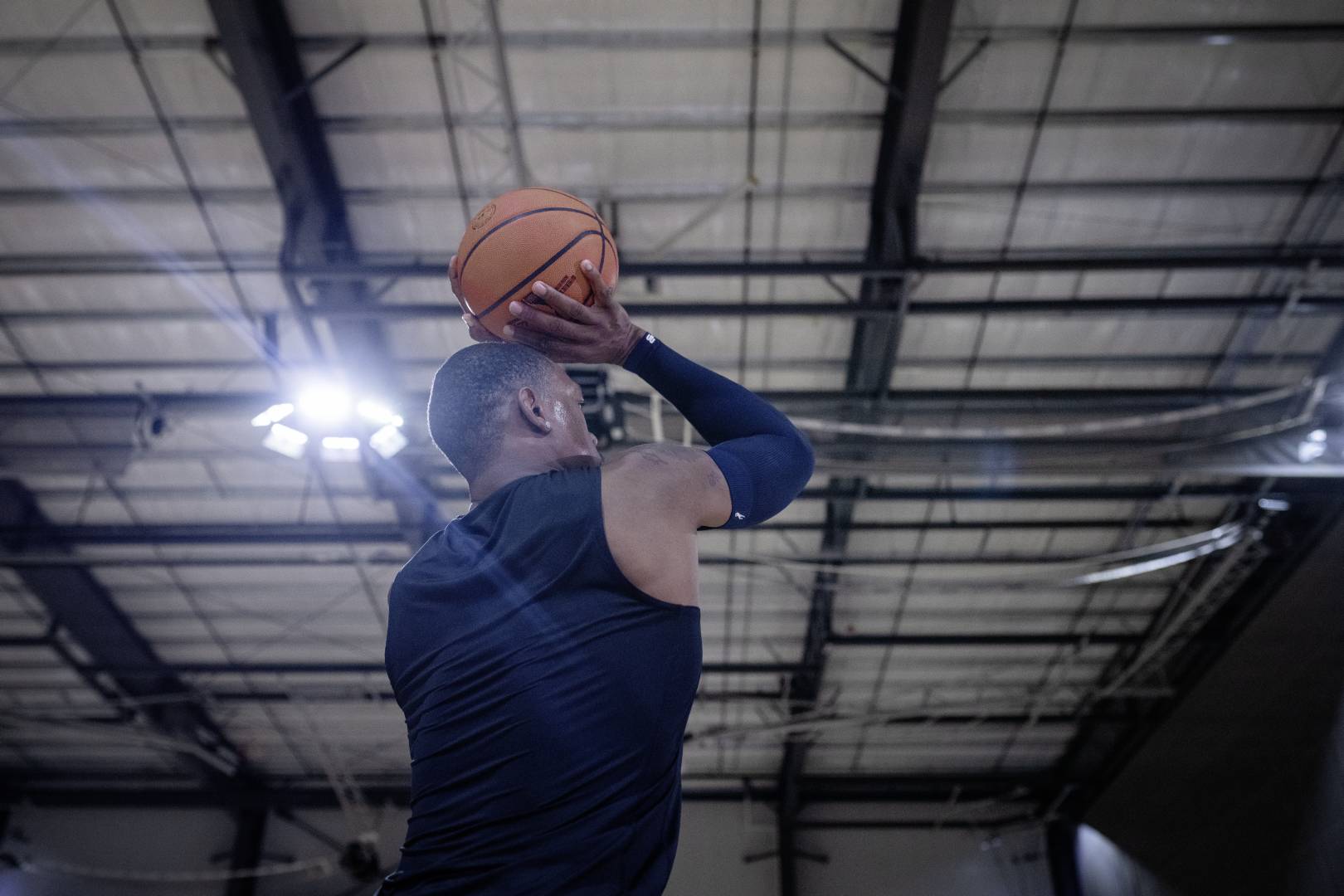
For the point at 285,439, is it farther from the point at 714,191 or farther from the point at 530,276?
the point at 530,276

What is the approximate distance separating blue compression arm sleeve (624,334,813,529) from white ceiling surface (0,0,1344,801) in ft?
21.8

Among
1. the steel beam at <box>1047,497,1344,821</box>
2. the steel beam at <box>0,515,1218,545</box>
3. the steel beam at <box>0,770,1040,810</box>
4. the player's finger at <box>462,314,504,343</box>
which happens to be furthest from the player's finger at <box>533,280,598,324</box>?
the steel beam at <box>0,770,1040,810</box>

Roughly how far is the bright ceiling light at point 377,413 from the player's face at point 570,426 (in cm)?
747

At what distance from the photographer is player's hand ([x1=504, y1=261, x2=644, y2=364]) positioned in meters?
1.96

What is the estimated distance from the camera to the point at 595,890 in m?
1.37

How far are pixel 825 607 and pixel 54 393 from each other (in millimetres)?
10084

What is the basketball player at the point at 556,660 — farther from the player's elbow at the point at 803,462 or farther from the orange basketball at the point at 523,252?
the orange basketball at the point at 523,252

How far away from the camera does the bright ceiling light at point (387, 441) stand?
9.12 metres

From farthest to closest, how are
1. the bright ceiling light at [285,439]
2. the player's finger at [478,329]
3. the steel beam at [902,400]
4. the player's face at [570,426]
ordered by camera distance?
the steel beam at [902,400] < the bright ceiling light at [285,439] < the player's finger at [478,329] < the player's face at [570,426]

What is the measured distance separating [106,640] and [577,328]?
46.4ft

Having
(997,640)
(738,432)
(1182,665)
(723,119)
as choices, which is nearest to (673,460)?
(738,432)

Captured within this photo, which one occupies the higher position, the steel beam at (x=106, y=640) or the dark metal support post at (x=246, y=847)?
the steel beam at (x=106, y=640)

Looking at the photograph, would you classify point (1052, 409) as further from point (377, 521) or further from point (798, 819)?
point (798, 819)

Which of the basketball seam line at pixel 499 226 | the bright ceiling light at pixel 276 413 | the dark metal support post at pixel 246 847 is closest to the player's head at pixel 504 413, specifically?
the basketball seam line at pixel 499 226
